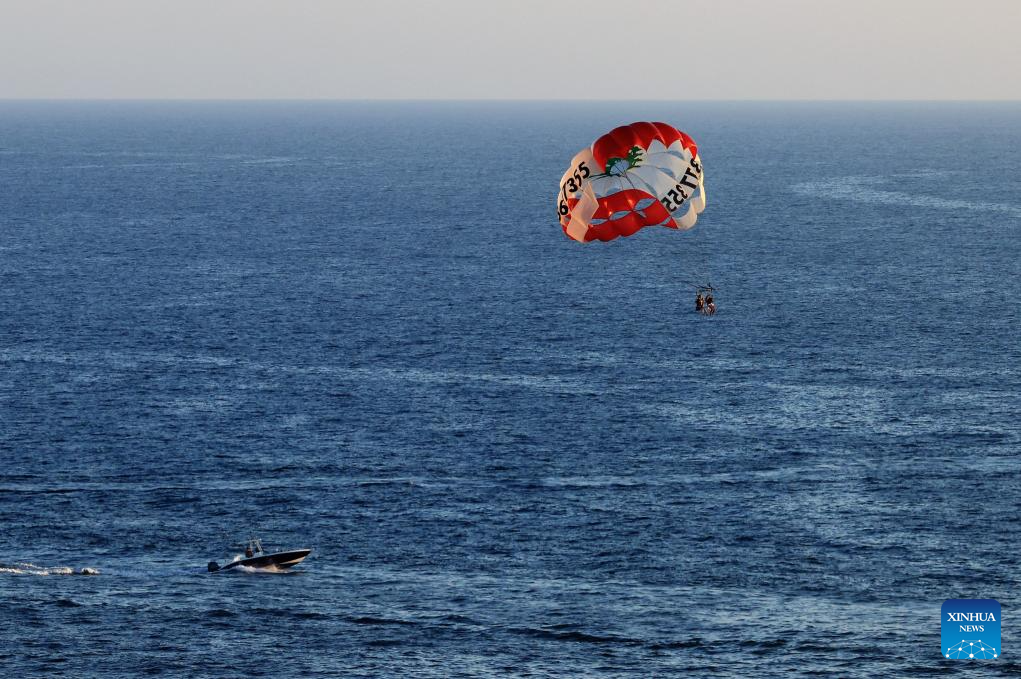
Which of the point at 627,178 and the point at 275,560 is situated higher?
the point at 627,178

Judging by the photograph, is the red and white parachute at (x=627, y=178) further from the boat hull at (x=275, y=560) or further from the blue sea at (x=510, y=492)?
the boat hull at (x=275, y=560)

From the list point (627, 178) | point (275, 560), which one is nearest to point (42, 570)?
point (275, 560)

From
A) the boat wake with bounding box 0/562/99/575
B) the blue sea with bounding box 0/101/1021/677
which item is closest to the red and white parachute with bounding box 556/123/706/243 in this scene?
the blue sea with bounding box 0/101/1021/677

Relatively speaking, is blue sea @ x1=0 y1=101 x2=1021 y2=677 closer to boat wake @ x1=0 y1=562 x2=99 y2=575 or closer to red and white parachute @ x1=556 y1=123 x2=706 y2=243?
boat wake @ x1=0 y1=562 x2=99 y2=575

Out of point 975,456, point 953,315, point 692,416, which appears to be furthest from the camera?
point 953,315

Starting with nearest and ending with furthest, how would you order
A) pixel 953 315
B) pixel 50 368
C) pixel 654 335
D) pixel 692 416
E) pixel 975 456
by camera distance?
pixel 975 456 → pixel 692 416 → pixel 50 368 → pixel 654 335 → pixel 953 315

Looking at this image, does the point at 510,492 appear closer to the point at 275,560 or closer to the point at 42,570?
the point at 275,560

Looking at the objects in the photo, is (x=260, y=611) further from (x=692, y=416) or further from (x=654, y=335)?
(x=654, y=335)

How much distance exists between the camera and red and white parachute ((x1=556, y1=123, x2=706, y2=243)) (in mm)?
98688

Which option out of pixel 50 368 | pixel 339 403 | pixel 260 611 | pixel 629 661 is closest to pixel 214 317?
pixel 50 368

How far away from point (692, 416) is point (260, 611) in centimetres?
4907

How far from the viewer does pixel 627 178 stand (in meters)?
101

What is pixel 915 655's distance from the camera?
8800 cm

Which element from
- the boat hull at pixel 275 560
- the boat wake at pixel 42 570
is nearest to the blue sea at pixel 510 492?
the boat wake at pixel 42 570
